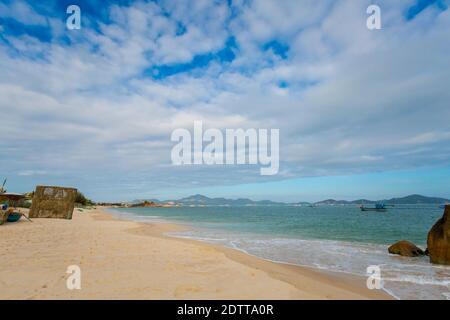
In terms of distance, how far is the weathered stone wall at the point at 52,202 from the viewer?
27289mm

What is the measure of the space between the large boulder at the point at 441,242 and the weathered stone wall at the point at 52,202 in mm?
29535

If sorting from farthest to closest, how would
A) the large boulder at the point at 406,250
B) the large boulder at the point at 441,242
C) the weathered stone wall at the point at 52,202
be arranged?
the weathered stone wall at the point at 52,202, the large boulder at the point at 406,250, the large boulder at the point at 441,242

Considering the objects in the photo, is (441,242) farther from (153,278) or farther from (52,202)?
(52,202)

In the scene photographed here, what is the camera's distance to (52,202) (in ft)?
92.5

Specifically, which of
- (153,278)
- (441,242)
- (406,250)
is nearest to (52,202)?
(153,278)

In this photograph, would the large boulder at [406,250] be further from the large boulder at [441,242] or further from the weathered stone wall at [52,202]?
the weathered stone wall at [52,202]

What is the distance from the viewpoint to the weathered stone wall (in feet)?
89.5

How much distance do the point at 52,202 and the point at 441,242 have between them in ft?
103

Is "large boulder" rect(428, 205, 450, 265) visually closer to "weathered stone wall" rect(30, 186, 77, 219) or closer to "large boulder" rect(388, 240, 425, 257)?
"large boulder" rect(388, 240, 425, 257)

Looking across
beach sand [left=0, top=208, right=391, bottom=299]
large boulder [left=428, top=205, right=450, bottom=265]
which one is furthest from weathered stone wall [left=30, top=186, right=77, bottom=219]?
large boulder [left=428, top=205, right=450, bottom=265]

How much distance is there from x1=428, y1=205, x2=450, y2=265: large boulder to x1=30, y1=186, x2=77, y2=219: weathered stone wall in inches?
1163

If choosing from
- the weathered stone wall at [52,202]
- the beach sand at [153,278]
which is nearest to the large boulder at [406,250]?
the beach sand at [153,278]
